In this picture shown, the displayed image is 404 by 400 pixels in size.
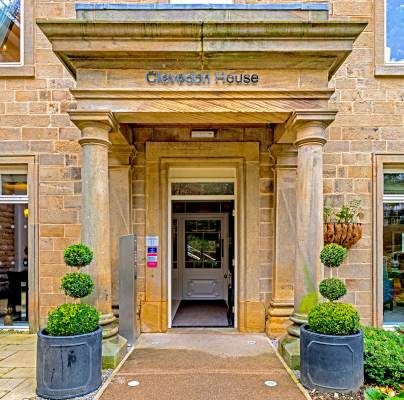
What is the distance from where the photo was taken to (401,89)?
5910 millimetres

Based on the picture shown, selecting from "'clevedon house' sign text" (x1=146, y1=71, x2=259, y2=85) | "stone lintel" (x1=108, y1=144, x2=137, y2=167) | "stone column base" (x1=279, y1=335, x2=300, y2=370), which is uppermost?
"'clevedon house' sign text" (x1=146, y1=71, x2=259, y2=85)

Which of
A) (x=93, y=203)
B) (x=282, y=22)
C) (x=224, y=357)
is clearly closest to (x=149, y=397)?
(x=224, y=357)

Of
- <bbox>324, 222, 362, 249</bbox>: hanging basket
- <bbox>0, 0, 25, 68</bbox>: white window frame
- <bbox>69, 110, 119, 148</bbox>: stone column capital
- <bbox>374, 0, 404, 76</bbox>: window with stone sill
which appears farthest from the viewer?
<bbox>0, 0, 25, 68</bbox>: white window frame

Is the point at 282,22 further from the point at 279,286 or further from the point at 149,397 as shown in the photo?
the point at 149,397

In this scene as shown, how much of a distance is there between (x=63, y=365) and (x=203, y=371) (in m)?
1.59

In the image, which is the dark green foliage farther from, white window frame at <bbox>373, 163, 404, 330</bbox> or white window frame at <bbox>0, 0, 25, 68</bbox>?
white window frame at <bbox>0, 0, 25, 68</bbox>

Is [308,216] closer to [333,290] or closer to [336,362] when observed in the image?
[333,290]

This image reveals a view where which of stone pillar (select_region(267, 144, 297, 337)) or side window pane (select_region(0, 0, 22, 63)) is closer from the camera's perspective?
stone pillar (select_region(267, 144, 297, 337))

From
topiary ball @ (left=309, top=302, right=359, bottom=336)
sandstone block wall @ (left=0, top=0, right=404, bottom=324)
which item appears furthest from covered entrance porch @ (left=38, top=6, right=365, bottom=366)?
sandstone block wall @ (left=0, top=0, right=404, bottom=324)

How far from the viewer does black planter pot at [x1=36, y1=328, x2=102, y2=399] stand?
360 cm

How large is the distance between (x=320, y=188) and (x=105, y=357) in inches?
124

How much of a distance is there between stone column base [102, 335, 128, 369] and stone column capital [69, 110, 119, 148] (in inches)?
92.5

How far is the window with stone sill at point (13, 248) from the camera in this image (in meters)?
6.15

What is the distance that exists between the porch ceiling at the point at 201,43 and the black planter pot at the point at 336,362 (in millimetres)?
2992
